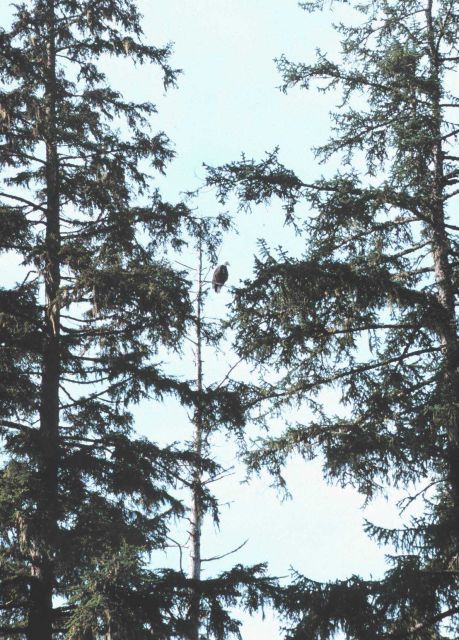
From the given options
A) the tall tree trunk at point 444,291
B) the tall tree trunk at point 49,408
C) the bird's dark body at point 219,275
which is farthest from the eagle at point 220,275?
the tall tree trunk at point 444,291

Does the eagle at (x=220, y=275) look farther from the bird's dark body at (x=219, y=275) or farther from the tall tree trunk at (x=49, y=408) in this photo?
the tall tree trunk at (x=49, y=408)

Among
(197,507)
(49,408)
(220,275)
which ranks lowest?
(197,507)

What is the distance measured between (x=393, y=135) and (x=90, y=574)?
7722 mm

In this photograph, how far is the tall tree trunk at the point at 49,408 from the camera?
9883 millimetres

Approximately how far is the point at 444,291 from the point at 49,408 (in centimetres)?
585

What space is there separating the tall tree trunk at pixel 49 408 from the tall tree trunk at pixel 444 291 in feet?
16.0

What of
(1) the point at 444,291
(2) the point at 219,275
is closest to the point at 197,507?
(1) the point at 444,291

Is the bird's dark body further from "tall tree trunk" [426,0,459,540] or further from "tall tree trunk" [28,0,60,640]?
"tall tree trunk" [426,0,459,540]

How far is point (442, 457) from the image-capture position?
10.1 metres

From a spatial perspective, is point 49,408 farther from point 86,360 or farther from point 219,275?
point 219,275

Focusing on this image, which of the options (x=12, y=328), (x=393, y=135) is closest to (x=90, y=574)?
(x=12, y=328)

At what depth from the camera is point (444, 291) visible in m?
11.1

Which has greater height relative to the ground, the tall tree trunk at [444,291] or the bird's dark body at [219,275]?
the bird's dark body at [219,275]

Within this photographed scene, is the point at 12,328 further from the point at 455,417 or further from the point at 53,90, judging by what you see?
the point at 455,417
